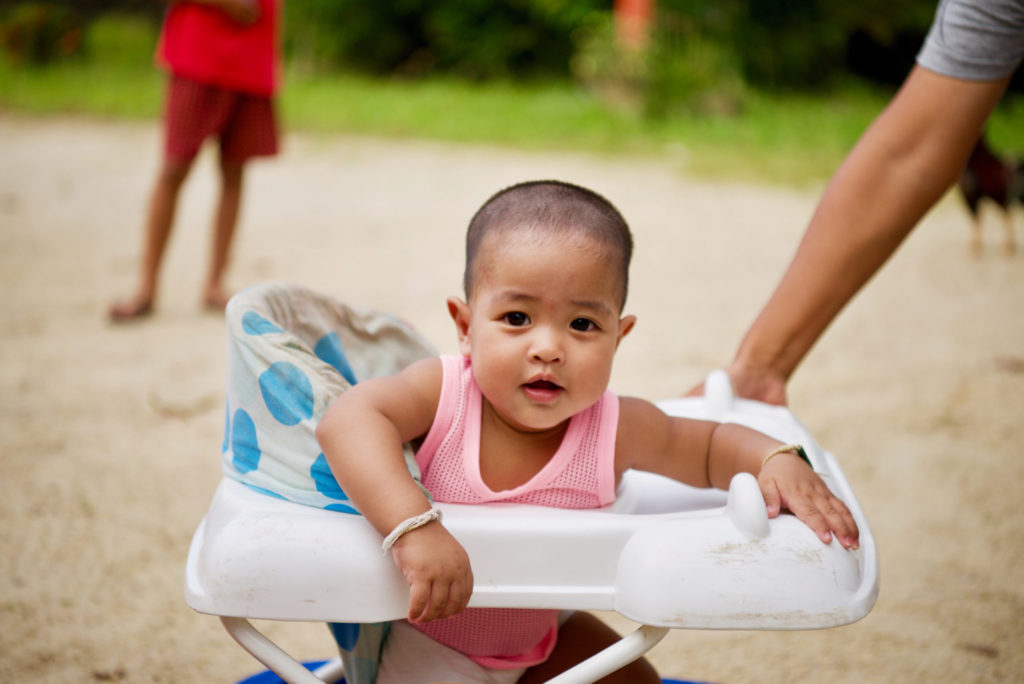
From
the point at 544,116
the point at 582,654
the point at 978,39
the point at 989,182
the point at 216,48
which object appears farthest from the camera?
the point at 544,116

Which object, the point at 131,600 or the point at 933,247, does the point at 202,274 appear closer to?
the point at 131,600

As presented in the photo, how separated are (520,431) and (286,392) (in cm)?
32

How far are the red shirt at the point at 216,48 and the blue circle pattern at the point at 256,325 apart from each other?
100 inches

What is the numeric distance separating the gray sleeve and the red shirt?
2.64m

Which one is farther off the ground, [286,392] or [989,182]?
[286,392]

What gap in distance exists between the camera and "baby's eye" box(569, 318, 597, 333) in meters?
1.27

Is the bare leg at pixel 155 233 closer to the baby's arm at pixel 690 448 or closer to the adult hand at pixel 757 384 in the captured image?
the adult hand at pixel 757 384

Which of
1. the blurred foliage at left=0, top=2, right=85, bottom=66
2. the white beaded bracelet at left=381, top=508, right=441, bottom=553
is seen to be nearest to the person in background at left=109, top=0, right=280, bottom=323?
the white beaded bracelet at left=381, top=508, right=441, bottom=553

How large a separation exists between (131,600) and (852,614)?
5.04 ft

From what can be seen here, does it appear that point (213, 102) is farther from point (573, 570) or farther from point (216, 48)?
point (573, 570)

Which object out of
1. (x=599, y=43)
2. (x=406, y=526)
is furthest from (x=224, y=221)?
(x=599, y=43)

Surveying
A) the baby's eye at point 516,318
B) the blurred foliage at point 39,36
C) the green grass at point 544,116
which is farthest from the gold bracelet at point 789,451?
the blurred foliage at point 39,36

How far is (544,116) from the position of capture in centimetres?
806

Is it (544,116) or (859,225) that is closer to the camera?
(859,225)
